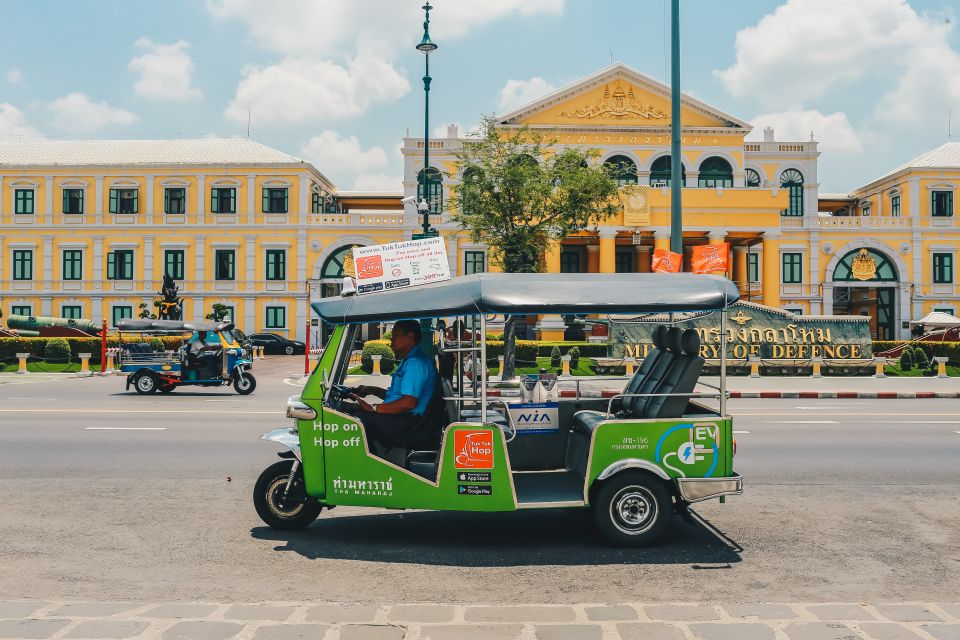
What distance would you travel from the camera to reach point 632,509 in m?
6.54

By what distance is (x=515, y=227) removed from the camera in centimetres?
3017

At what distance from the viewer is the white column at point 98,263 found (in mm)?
50938

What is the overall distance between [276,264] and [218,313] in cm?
645

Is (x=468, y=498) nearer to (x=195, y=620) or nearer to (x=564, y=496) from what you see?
(x=564, y=496)

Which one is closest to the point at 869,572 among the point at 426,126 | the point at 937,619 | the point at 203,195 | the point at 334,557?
the point at 937,619

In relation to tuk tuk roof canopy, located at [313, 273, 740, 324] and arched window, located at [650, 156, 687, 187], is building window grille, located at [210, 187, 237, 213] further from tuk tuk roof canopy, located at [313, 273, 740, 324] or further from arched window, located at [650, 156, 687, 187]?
tuk tuk roof canopy, located at [313, 273, 740, 324]

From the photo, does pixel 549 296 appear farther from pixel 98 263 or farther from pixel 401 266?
pixel 98 263

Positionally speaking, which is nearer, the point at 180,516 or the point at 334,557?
the point at 334,557

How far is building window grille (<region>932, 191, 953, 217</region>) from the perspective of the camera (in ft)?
173

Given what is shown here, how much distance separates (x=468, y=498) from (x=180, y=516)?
2.85m

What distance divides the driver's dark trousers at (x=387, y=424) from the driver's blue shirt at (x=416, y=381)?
0.32 ft

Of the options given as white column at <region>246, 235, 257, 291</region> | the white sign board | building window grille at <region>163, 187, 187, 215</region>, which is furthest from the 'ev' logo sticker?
building window grille at <region>163, 187, 187, 215</region>

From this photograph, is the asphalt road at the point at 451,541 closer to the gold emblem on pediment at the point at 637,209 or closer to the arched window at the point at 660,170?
the gold emblem on pediment at the point at 637,209

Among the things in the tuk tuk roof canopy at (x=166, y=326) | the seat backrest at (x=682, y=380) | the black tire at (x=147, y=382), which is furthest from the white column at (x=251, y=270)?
the seat backrest at (x=682, y=380)
